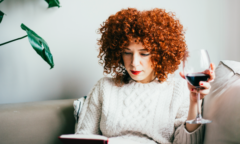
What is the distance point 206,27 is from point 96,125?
1.00 meters

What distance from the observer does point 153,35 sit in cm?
101

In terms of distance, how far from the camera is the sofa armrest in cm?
114

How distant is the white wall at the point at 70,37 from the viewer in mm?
1441

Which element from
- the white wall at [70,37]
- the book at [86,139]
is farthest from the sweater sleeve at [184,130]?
the white wall at [70,37]

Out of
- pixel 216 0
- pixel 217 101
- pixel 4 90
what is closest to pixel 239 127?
pixel 217 101

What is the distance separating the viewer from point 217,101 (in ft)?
2.66

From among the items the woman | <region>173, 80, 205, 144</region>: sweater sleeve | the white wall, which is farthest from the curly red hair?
the white wall

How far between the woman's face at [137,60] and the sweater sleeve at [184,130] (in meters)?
0.21

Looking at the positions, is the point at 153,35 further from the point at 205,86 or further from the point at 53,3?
the point at 53,3

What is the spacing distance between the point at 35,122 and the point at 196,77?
0.91 meters

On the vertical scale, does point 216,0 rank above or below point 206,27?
above

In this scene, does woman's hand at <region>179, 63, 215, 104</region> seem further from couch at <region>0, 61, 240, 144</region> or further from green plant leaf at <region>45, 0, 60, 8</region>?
green plant leaf at <region>45, 0, 60, 8</region>

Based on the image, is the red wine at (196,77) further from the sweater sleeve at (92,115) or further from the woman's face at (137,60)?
the sweater sleeve at (92,115)

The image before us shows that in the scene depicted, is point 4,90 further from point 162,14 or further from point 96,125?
point 162,14
